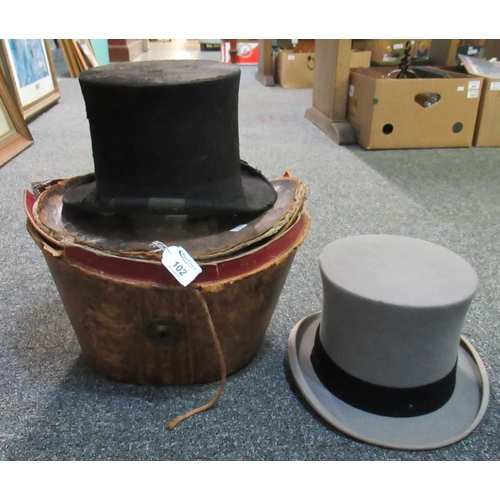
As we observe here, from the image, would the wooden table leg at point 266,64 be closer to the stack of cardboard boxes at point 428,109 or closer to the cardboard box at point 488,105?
the stack of cardboard boxes at point 428,109

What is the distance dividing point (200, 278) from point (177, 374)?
256mm

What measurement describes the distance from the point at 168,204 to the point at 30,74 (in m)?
2.70

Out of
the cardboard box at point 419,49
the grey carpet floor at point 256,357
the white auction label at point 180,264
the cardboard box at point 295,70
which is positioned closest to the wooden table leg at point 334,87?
the grey carpet floor at point 256,357

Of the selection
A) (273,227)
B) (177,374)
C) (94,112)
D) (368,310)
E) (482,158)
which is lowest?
(482,158)

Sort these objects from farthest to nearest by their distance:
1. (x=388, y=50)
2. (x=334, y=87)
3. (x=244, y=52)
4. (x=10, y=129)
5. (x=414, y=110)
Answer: (x=244, y=52)
(x=388, y=50)
(x=334, y=87)
(x=10, y=129)
(x=414, y=110)

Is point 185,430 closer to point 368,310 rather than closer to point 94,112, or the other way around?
point 368,310

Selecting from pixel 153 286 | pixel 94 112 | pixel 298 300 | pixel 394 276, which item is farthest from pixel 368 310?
pixel 94 112

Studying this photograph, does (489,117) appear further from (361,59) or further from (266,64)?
(266,64)

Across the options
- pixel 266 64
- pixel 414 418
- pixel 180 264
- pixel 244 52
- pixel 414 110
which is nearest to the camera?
pixel 180 264

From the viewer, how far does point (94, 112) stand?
2.58 ft

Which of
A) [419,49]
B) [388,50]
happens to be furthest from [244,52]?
[419,49]

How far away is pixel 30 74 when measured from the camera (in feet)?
9.75

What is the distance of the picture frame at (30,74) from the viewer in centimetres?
266

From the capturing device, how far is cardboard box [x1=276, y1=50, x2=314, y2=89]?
13.0ft
